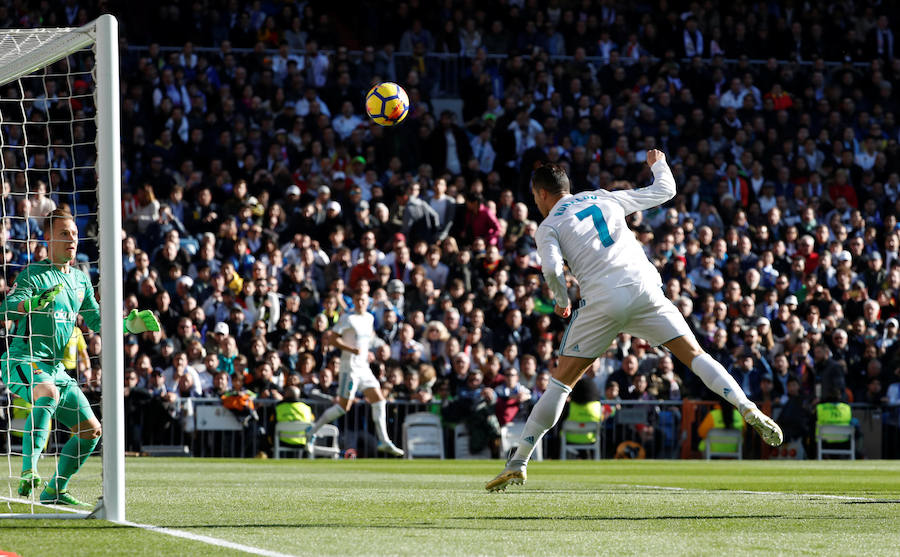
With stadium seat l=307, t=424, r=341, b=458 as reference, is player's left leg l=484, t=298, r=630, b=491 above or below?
above

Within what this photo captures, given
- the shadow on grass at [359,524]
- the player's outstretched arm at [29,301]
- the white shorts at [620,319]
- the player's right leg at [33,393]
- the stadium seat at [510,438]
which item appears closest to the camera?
the shadow on grass at [359,524]

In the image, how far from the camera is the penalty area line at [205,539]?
18.3ft

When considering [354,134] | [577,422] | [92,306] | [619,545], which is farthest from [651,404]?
[619,545]

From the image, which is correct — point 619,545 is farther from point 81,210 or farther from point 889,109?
point 889,109

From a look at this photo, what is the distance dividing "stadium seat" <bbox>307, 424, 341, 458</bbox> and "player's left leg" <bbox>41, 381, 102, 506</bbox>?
10002 mm

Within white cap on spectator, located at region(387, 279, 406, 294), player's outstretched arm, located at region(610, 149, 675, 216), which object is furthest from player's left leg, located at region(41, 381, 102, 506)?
white cap on spectator, located at region(387, 279, 406, 294)

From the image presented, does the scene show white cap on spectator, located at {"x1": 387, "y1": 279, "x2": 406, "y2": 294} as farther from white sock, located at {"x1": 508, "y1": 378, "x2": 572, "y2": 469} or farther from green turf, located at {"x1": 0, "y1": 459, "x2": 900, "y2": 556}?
white sock, located at {"x1": 508, "y1": 378, "x2": 572, "y2": 469}

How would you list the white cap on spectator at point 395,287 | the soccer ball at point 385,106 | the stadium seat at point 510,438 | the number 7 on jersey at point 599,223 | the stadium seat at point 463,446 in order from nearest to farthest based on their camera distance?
the number 7 on jersey at point 599,223 < the soccer ball at point 385,106 < the stadium seat at point 510,438 < the stadium seat at point 463,446 < the white cap on spectator at point 395,287

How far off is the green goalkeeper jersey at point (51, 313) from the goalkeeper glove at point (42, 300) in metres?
0.03

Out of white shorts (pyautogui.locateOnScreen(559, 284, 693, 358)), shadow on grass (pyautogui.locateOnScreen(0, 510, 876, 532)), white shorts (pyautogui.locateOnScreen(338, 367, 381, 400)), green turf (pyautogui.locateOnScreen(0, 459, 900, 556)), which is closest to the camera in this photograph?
green turf (pyautogui.locateOnScreen(0, 459, 900, 556))

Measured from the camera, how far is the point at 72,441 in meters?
8.23

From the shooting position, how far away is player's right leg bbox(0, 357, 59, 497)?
8258 millimetres

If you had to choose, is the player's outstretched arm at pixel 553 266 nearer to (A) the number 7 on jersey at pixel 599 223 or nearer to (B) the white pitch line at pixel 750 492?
(A) the number 7 on jersey at pixel 599 223

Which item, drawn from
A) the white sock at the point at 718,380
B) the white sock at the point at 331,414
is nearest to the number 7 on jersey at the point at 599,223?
the white sock at the point at 718,380
